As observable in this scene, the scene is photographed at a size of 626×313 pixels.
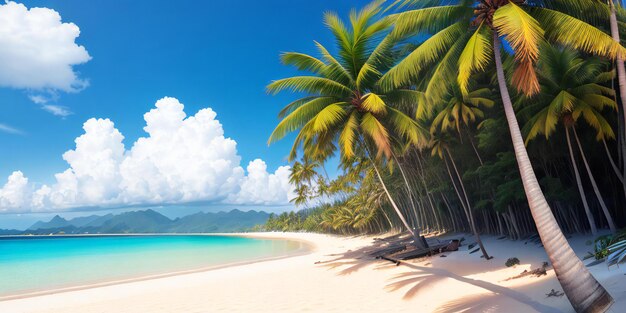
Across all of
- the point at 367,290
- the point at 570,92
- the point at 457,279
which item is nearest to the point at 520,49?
the point at 570,92

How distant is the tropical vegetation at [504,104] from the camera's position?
6.55m

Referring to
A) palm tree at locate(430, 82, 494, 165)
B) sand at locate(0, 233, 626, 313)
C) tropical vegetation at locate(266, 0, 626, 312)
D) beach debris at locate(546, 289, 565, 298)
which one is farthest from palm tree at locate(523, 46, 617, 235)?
beach debris at locate(546, 289, 565, 298)

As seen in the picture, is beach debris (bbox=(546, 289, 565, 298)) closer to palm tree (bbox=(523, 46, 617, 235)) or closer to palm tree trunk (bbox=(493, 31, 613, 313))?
palm tree trunk (bbox=(493, 31, 613, 313))

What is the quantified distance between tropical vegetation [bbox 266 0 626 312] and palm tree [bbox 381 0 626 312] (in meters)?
0.03

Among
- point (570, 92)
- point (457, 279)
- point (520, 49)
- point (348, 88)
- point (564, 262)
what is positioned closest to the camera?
point (564, 262)

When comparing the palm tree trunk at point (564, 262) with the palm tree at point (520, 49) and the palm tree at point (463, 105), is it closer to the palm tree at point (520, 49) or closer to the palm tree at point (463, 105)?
the palm tree at point (520, 49)

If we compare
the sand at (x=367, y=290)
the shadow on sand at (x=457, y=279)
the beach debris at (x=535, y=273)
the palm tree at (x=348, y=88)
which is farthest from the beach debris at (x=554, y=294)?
the palm tree at (x=348, y=88)

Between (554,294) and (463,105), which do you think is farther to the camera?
(463,105)

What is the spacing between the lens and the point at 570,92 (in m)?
9.76

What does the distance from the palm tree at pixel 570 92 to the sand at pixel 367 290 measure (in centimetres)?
400

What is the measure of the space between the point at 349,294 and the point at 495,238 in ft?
36.8

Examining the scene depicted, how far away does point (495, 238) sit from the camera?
1650 cm

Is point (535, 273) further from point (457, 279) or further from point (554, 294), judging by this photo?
point (554, 294)

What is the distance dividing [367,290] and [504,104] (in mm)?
6013
